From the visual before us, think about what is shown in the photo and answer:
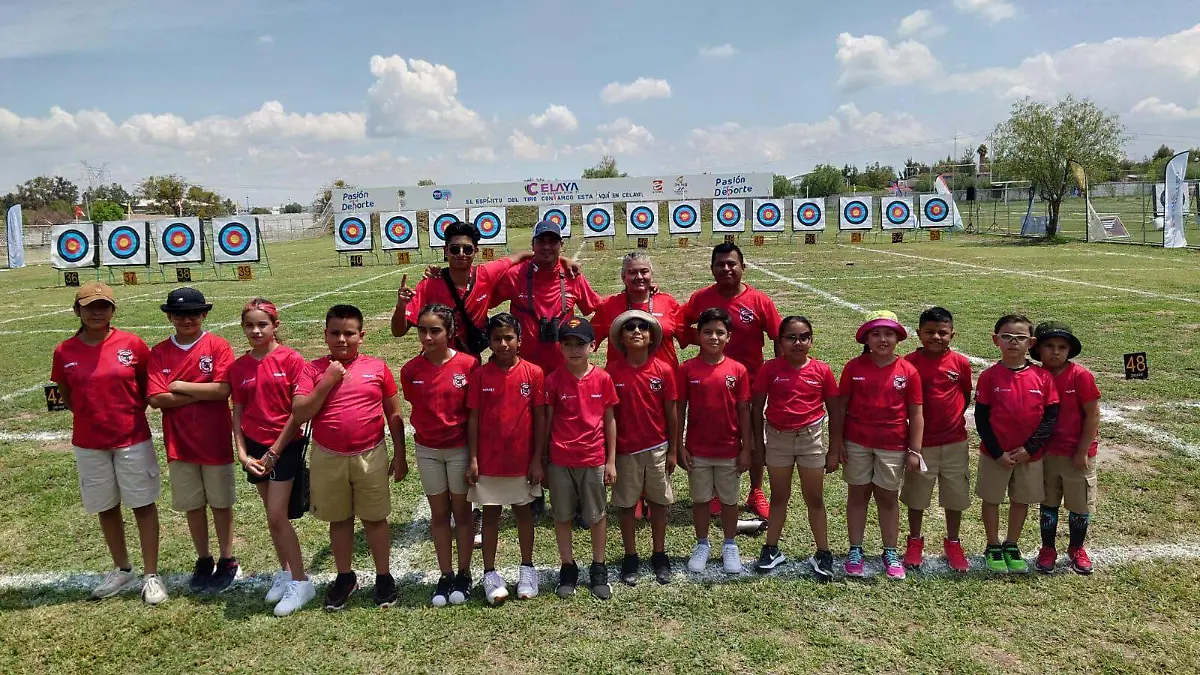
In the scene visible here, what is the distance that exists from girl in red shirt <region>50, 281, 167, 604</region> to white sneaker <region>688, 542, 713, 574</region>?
104 inches

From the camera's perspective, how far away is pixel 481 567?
3.76 m

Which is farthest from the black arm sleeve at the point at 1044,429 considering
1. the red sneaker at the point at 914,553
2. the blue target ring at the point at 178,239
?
the blue target ring at the point at 178,239

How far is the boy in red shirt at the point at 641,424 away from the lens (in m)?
3.49

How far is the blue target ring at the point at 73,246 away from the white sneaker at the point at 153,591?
20.6 meters

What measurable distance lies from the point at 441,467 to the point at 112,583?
180 centimetres

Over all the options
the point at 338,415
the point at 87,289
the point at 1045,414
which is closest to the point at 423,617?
the point at 338,415

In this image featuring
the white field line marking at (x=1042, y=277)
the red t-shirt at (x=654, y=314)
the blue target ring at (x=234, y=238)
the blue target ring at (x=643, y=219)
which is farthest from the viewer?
the blue target ring at (x=643, y=219)

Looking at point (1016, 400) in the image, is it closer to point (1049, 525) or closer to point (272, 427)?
point (1049, 525)

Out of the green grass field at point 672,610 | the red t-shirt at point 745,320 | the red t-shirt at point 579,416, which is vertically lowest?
the green grass field at point 672,610

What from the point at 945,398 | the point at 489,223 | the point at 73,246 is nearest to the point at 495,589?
the point at 945,398

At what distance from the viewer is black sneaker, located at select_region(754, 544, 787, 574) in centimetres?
359

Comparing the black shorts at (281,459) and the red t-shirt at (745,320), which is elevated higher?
the red t-shirt at (745,320)

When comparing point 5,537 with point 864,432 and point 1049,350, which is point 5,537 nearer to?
point 864,432

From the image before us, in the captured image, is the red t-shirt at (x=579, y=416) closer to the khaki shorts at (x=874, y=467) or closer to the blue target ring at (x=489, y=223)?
the khaki shorts at (x=874, y=467)
